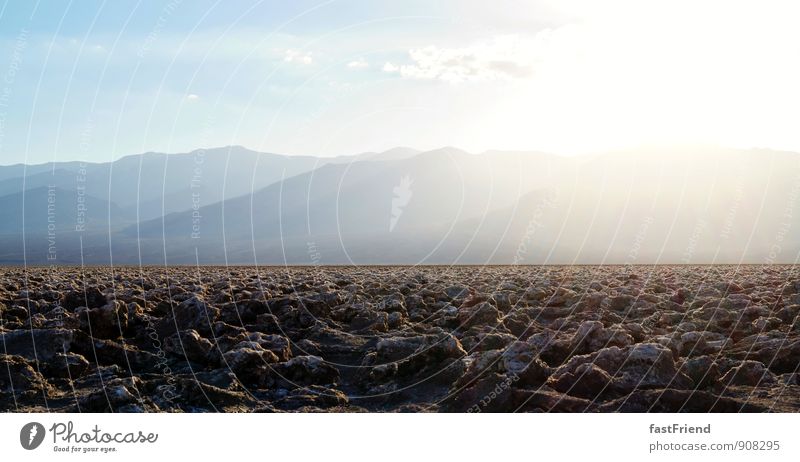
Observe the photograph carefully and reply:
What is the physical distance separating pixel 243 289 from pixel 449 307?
27.0 ft

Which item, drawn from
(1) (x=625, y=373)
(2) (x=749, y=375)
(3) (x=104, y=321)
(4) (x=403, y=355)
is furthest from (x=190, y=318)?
(2) (x=749, y=375)

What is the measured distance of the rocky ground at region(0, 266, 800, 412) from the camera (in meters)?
10.0

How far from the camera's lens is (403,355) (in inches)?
494

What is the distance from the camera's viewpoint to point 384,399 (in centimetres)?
1067

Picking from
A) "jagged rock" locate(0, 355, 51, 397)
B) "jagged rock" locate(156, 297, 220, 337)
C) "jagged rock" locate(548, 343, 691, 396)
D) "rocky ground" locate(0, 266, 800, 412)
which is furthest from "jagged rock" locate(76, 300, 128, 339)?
"jagged rock" locate(548, 343, 691, 396)

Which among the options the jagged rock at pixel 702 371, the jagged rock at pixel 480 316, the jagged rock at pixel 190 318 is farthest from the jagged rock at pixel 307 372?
the jagged rock at pixel 702 371

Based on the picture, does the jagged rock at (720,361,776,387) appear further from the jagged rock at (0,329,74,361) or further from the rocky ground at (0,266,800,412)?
the jagged rock at (0,329,74,361)

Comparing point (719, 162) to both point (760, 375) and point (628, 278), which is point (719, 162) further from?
point (760, 375)
